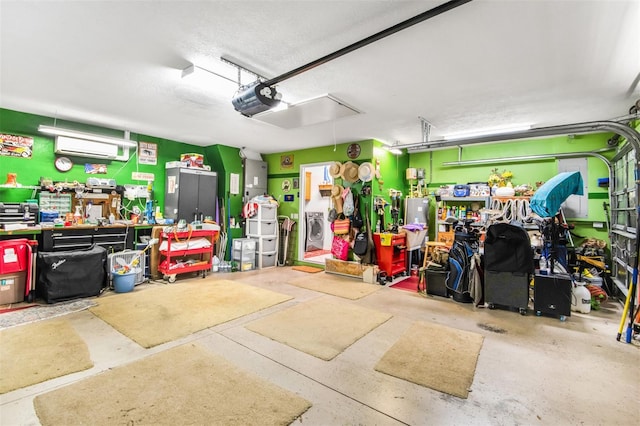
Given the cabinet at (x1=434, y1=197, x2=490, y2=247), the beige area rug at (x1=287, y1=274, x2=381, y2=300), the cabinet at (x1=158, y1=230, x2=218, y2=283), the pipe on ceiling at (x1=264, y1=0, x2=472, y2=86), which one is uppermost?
the pipe on ceiling at (x1=264, y1=0, x2=472, y2=86)

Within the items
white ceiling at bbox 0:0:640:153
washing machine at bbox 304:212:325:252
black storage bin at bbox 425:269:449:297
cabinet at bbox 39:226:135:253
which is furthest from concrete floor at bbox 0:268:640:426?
washing machine at bbox 304:212:325:252

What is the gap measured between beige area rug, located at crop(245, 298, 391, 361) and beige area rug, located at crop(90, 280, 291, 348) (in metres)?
0.52

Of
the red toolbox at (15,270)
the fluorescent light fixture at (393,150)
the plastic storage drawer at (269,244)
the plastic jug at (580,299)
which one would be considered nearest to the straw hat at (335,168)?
the fluorescent light fixture at (393,150)

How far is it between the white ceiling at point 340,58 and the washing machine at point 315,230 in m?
4.44

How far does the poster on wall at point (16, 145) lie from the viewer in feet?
15.4

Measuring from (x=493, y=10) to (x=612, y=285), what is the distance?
5.48 meters

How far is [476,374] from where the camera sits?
101 inches

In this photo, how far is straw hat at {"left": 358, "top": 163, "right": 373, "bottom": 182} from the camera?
629 cm

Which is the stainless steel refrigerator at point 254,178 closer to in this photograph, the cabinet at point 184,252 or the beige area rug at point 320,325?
the cabinet at point 184,252

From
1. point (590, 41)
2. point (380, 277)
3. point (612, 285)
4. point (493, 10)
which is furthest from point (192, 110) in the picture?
point (612, 285)

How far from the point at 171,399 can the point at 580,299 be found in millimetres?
5152

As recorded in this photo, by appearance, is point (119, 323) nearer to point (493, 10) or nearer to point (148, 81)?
point (148, 81)

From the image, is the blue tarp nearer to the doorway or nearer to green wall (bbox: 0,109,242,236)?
the doorway

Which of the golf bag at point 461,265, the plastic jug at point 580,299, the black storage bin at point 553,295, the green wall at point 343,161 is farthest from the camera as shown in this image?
the green wall at point 343,161
